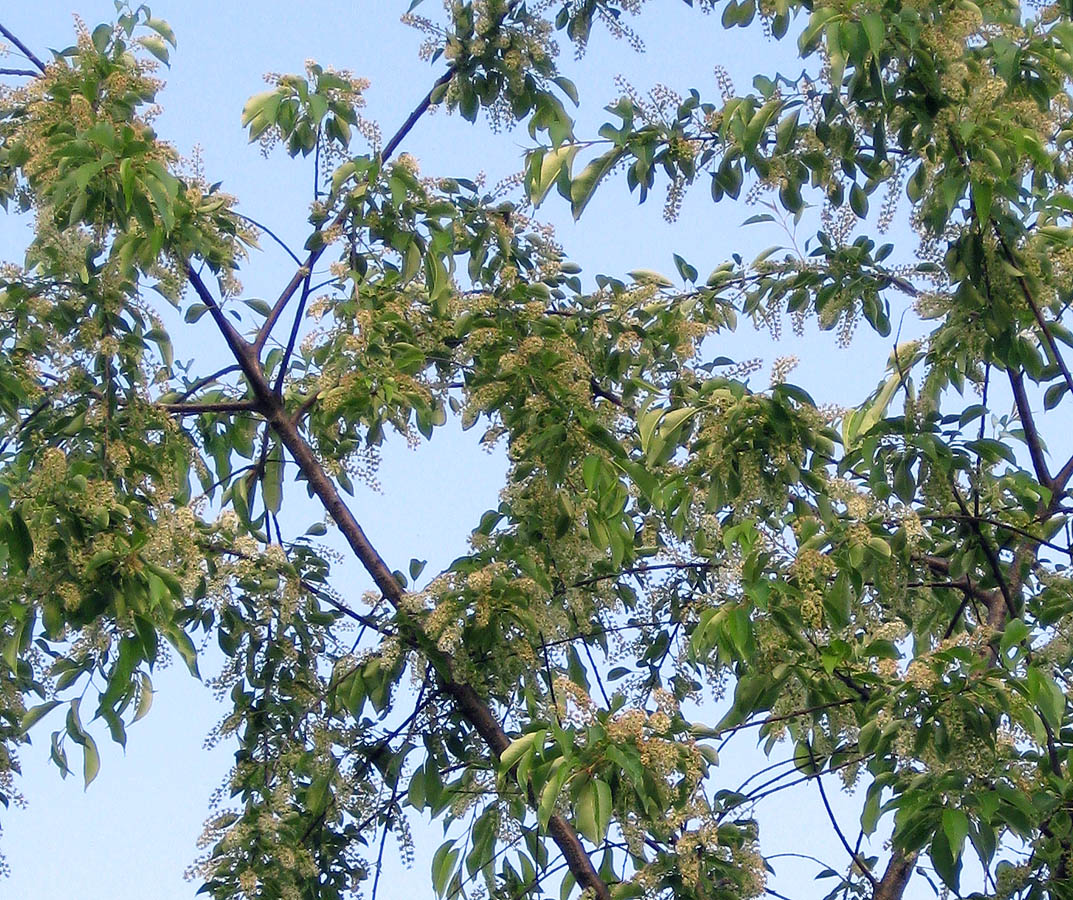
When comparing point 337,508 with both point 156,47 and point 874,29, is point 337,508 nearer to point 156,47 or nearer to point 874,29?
point 156,47

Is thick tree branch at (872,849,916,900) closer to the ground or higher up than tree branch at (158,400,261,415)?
closer to the ground

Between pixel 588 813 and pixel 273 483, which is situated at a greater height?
pixel 273 483

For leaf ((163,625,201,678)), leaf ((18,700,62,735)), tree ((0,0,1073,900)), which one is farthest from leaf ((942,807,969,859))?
leaf ((18,700,62,735))

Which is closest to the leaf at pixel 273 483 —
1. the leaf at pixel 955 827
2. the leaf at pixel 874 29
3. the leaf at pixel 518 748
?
the leaf at pixel 518 748

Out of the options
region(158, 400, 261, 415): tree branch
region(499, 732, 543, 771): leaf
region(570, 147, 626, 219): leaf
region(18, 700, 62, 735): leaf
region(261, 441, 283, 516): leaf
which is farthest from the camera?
region(261, 441, 283, 516): leaf

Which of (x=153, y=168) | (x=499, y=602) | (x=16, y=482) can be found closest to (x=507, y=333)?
(x=499, y=602)

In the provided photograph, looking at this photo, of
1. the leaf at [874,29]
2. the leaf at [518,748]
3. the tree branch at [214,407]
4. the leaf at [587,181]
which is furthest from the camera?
the tree branch at [214,407]

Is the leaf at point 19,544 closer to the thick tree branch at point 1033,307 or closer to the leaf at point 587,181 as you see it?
the leaf at point 587,181

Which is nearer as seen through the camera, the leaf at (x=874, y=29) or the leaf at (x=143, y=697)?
the leaf at (x=874, y=29)

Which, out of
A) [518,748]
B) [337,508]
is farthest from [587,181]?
[518,748]

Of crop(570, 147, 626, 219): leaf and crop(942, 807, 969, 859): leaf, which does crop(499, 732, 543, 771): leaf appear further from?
crop(570, 147, 626, 219): leaf

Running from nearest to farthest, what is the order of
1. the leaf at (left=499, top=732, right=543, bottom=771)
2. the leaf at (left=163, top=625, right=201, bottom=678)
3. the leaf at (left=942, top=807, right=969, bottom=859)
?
the leaf at (left=942, top=807, right=969, bottom=859) < the leaf at (left=499, top=732, right=543, bottom=771) < the leaf at (left=163, top=625, right=201, bottom=678)

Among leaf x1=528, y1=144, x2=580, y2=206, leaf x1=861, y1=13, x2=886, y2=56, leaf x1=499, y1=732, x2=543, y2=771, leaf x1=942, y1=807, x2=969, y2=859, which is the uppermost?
leaf x1=528, y1=144, x2=580, y2=206

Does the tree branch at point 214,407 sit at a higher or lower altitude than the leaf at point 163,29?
lower
